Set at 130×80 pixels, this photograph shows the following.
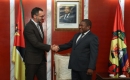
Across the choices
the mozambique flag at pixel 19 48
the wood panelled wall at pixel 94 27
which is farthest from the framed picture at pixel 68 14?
the mozambique flag at pixel 19 48

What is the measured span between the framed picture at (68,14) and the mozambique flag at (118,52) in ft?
2.70

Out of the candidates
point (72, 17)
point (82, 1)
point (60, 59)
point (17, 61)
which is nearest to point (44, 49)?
point (60, 59)

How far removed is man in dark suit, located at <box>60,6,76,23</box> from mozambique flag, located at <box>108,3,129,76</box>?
0.89 metres

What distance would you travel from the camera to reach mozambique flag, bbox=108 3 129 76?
→ 14.1 ft

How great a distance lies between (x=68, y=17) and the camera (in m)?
4.56

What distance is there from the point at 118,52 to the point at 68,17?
4.15 ft

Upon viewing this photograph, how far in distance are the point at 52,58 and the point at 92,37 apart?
1.44 meters

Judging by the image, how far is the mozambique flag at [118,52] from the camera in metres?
4.30

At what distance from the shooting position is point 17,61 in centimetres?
423

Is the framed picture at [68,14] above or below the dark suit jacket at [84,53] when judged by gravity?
above

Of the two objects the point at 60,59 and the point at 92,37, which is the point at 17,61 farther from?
the point at 92,37

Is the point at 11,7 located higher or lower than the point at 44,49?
higher

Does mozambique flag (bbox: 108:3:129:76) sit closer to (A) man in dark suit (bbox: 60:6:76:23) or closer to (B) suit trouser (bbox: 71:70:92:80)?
(A) man in dark suit (bbox: 60:6:76:23)

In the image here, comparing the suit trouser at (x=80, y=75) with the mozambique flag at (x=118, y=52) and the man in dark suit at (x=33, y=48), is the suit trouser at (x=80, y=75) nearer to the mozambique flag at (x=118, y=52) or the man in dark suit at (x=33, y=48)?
the man in dark suit at (x=33, y=48)
